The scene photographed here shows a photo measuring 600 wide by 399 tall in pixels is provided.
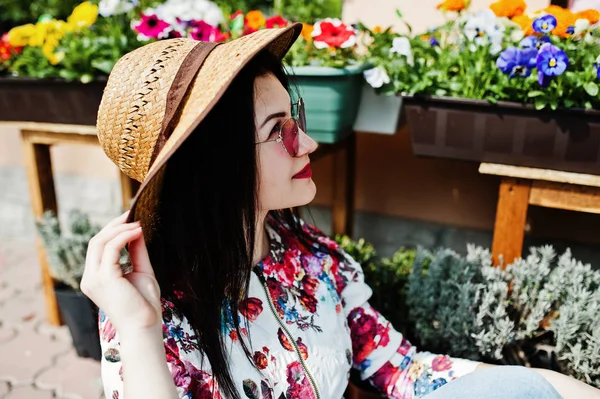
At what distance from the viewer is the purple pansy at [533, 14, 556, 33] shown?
149cm

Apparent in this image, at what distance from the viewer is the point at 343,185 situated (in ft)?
8.59

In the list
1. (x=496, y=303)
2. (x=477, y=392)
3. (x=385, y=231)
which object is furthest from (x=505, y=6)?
(x=385, y=231)

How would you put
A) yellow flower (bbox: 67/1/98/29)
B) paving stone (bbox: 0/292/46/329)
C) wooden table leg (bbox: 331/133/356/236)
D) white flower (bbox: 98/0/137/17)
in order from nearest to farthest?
white flower (bbox: 98/0/137/17) → yellow flower (bbox: 67/1/98/29) → wooden table leg (bbox: 331/133/356/236) → paving stone (bbox: 0/292/46/329)

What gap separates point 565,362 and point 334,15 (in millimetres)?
1908

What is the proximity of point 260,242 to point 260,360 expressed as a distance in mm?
282

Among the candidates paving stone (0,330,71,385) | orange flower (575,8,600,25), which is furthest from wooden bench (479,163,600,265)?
paving stone (0,330,71,385)

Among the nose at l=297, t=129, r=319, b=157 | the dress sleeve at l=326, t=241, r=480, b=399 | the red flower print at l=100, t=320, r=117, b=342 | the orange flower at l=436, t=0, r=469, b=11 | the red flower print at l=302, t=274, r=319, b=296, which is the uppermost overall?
the orange flower at l=436, t=0, r=469, b=11

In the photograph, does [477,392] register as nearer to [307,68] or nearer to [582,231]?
[307,68]

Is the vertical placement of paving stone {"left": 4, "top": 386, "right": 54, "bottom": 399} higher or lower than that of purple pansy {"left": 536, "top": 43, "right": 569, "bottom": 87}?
lower

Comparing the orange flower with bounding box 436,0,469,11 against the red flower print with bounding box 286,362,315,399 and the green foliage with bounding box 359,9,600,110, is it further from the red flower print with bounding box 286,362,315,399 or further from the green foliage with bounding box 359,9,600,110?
the red flower print with bounding box 286,362,315,399

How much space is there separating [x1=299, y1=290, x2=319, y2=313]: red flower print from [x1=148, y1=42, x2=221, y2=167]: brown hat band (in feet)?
1.68

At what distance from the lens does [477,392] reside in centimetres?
105

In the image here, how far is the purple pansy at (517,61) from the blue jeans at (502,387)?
2.65 feet

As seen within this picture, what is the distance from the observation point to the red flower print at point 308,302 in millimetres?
1319
